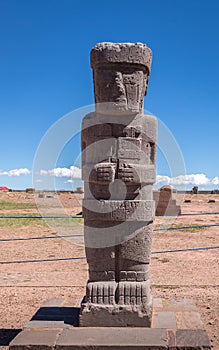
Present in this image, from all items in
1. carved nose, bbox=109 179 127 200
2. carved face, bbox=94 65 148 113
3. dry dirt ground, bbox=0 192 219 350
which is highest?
carved face, bbox=94 65 148 113

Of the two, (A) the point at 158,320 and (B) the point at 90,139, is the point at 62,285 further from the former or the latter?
(B) the point at 90,139

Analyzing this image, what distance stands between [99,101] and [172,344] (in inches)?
112

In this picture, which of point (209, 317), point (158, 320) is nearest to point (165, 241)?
point (209, 317)

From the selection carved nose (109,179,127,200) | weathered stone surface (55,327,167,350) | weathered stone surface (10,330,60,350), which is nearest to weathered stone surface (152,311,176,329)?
weathered stone surface (55,327,167,350)

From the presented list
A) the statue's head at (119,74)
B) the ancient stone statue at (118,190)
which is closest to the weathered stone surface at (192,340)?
the ancient stone statue at (118,190)

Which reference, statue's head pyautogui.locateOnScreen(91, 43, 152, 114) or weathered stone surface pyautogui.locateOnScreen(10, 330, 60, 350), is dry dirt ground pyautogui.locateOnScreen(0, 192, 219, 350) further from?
statue's head pyautogui.locateOnScreen(91, 43, 152, 114)

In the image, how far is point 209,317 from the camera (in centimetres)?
620

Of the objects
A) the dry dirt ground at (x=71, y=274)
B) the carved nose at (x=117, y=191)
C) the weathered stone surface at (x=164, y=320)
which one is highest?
the carved nose at (x=117, y=191)

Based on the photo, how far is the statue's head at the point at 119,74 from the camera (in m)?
4.71

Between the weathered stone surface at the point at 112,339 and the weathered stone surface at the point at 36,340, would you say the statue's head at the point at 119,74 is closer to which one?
the weathered stone surface at the point at 112,339

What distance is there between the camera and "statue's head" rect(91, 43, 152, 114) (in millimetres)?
4715

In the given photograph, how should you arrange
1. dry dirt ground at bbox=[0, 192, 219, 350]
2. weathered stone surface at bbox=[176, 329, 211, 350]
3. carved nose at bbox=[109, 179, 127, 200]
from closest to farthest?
weathered stone surface at bbox=[176, 329, 211, 350], carved nose at bbox=[109, 179, 127, 200], dry dirt ground at bbox=[0, 192, 219, 350]

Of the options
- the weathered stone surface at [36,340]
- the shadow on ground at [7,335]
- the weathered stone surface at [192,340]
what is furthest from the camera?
the shadow on ground at [7,335]

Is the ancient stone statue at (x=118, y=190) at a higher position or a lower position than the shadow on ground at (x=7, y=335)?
higher
